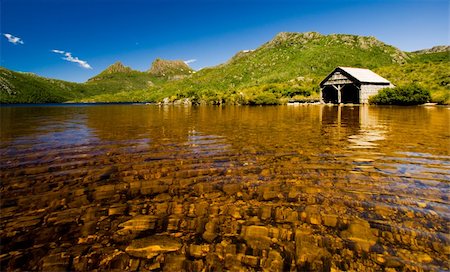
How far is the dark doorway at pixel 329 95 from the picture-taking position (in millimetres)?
56469

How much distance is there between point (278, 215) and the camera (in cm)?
480

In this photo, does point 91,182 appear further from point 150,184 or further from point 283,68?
point 283,68

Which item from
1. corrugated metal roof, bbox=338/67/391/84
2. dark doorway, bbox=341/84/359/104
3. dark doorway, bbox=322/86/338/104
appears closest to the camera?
corrugated metal roof, bbox=338/67/391/84

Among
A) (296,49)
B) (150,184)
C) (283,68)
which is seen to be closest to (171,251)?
(150,184)

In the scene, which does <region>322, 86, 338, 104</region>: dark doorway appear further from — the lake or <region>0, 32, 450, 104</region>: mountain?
the lake

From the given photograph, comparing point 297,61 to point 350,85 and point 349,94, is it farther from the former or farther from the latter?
point 350,85

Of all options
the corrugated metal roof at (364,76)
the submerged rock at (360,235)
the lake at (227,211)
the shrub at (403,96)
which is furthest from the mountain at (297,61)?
the submerged rock at (360,235)

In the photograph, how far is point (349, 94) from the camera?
181 ft

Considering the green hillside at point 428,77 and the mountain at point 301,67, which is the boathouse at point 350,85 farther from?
the green hillside at point 428,77

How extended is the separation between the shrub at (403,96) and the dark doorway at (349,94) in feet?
21.8

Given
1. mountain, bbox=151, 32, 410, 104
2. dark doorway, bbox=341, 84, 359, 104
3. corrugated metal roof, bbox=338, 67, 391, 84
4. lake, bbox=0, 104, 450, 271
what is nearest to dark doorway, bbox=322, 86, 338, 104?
dark doorway, bbox=341, 84, 359, 104

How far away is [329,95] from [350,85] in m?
6.35

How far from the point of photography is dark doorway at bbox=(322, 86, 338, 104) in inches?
2223

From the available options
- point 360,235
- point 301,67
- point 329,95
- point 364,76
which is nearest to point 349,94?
point 329,95
